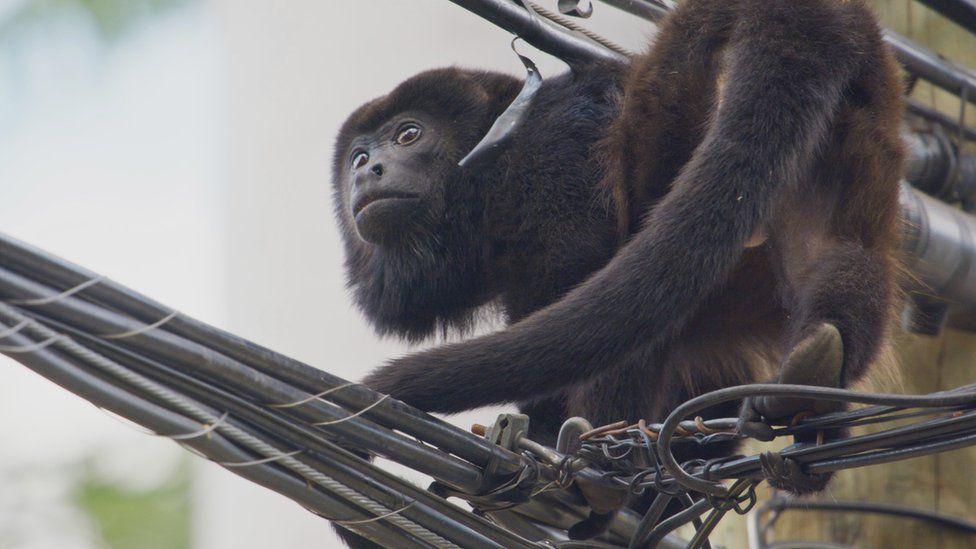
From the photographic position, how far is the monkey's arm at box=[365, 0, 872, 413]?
2096 millimetres

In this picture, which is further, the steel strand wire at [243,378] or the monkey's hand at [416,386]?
the monkey's hand at [416,386]

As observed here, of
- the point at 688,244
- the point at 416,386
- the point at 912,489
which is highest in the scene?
the point at 416,386

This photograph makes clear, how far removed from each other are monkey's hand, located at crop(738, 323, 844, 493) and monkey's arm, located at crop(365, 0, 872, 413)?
0.71 ft

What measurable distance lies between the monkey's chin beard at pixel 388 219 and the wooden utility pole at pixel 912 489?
1.40 m

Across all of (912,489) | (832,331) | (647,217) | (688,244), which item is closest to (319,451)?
(688,244)

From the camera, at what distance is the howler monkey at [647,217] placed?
6.99 ft

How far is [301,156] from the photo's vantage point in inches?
214

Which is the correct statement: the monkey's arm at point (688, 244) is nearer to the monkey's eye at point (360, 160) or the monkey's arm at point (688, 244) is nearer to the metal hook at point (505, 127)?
the metal hook at point (505, 127)

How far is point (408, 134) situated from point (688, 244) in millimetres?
1215

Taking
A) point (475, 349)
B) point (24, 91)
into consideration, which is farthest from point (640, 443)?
point (24, 91)

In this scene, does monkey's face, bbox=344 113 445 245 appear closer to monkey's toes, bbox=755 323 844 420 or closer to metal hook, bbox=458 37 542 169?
metal hook, bbox=458 37 542 169

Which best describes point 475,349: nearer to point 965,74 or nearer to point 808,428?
point 808,428

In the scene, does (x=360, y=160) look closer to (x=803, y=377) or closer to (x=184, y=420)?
(x=803, y=377)

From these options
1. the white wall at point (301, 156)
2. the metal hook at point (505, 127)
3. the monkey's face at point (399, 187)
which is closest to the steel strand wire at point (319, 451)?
the metal hook at point (505, 127)
